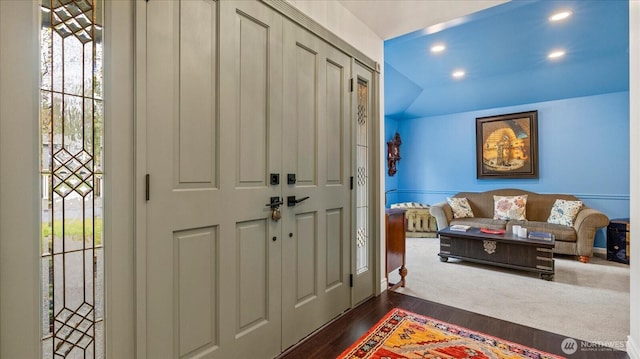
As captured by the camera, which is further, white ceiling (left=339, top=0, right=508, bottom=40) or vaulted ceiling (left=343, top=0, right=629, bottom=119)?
vaulted ceiling (left=343, top=0, right=629, bottom=119)

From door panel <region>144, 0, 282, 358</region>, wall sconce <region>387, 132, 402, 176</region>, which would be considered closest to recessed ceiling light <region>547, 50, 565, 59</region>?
wall sconce <region>387, 132, 402, 176</region>

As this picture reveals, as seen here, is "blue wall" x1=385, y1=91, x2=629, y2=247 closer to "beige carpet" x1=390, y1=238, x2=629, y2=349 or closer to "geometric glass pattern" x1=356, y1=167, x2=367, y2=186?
"beige carpet" x1=390, y1=238, x2=629, y2=349

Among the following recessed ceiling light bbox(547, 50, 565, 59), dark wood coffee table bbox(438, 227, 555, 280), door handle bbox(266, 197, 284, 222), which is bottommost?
dark wood coffee table bbox(438, 227, 555, 280)

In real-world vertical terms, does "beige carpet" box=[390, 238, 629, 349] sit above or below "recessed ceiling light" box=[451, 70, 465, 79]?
below

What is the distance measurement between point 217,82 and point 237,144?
1.11 ft

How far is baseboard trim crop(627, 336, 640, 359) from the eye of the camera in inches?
71.1

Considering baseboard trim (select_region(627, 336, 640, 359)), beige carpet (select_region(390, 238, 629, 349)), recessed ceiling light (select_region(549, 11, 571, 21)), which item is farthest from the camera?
recessed ceiling light (select_region(549, 11, 571, 21))

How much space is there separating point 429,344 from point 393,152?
195 inches

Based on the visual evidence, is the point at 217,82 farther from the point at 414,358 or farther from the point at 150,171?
the point at 414,358

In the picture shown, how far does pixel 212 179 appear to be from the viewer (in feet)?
5.05

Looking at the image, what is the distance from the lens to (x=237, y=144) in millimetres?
1653

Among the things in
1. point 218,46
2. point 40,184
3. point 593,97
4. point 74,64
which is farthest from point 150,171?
point 593,97

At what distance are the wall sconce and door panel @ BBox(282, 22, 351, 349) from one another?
13.8 feet

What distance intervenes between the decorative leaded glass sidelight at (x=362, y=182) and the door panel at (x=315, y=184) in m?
0.21
